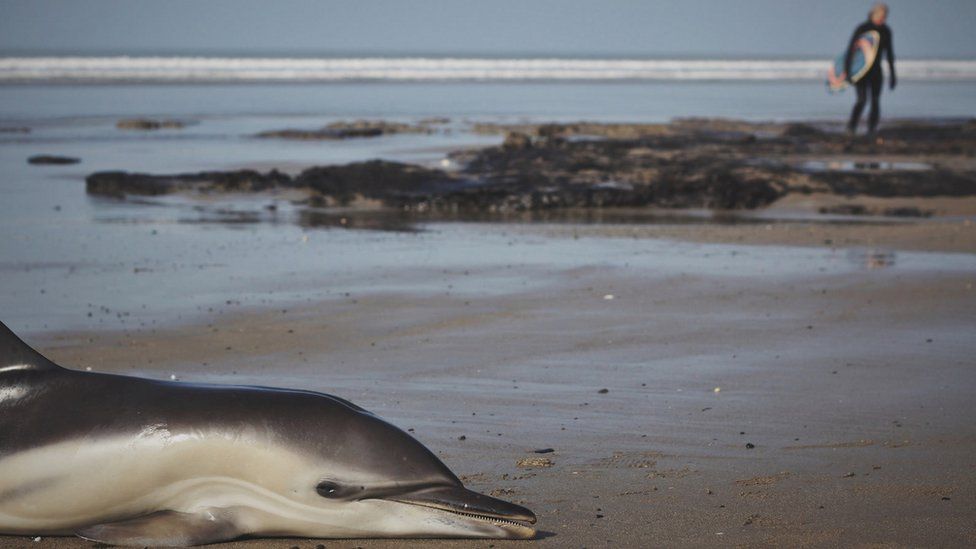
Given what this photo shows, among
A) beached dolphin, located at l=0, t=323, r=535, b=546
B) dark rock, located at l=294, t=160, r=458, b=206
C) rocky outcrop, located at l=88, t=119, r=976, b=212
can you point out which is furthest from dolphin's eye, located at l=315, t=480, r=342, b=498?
dark rock, located at l=294, t=160, r=458, b=206

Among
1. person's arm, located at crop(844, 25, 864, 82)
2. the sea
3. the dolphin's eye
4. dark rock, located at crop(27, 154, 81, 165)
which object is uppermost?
person's arm, located at crop(844, 25, 864, 82)

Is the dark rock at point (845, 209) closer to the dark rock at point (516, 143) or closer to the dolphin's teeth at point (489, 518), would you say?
the dark rock at point (516, 143)

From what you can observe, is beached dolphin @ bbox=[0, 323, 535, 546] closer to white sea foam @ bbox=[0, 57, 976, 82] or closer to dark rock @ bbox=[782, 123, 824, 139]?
dark rock @ bbox=[782, 123, 824, 139]

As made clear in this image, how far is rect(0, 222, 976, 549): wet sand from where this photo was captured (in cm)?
480

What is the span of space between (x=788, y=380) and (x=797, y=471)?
173 cm

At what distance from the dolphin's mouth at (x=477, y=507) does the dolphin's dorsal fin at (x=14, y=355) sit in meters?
1.45

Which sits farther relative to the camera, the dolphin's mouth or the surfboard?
the surfboard

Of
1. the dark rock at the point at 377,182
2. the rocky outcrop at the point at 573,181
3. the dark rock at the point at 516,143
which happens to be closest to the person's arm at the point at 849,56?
the rocky outcrop at the point at 573,181

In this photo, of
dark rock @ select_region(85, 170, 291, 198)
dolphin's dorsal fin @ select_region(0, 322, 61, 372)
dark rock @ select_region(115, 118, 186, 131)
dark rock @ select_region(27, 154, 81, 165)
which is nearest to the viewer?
dolphin's dorsal fin @ select_region(0, 322, 61, 372)

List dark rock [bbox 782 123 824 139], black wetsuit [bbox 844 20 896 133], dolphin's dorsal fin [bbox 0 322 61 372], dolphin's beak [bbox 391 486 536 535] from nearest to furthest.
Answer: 1. dolphin's beak [bbox 391 486 536 535]
2. dolphin's dorsal fin [bbox 0 322 61 372]
3. black wetsuit [bbox 844 20 896 133]
4. dark rock [bbox 782 123 824 139]

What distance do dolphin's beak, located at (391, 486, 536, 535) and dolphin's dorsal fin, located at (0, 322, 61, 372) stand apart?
1448mm

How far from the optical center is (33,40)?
421ft

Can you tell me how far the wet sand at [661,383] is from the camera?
480cm

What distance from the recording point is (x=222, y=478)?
Answer: 4367 mm
